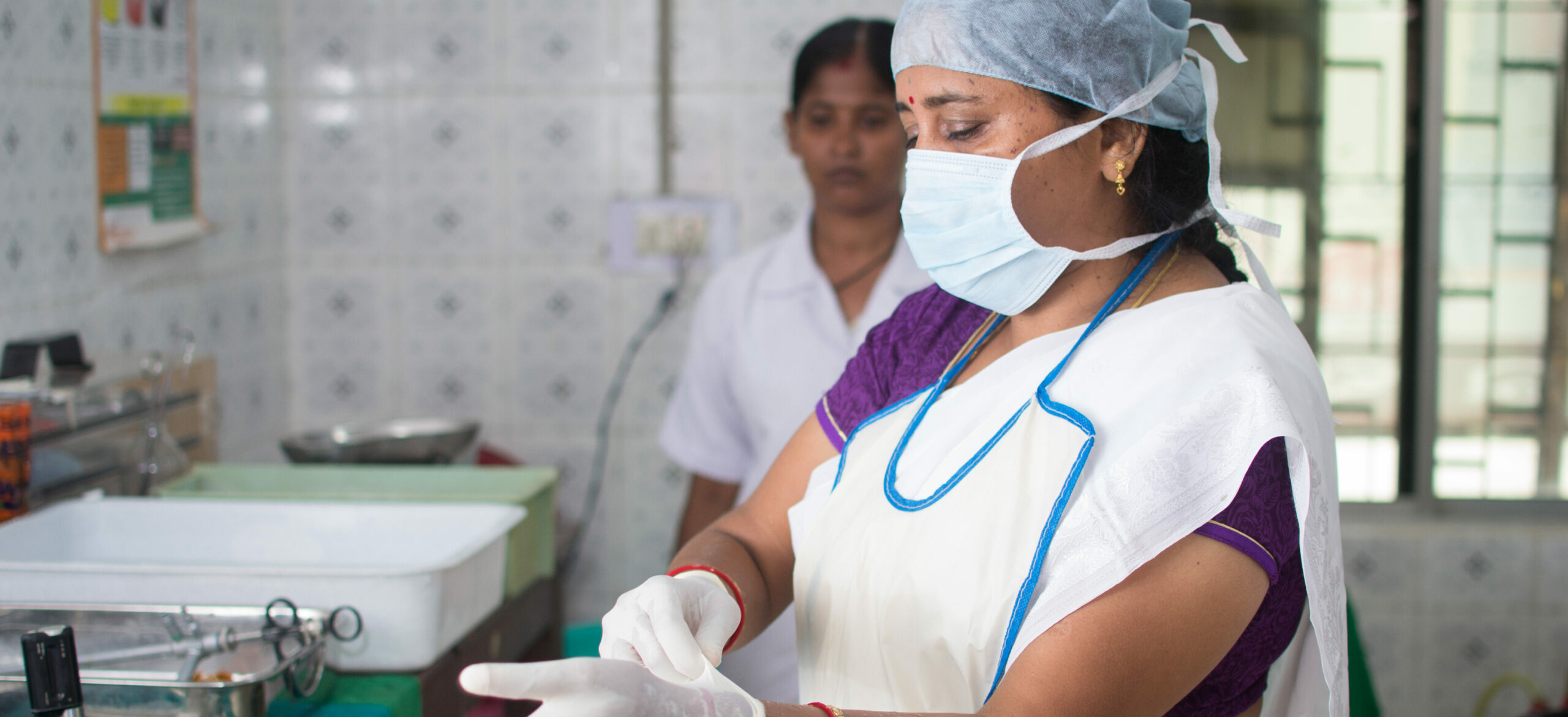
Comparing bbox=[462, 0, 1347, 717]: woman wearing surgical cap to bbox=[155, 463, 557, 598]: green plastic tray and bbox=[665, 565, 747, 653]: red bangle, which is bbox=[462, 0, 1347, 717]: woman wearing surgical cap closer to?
bbox=[665, 565, 747, 653]: red bangle

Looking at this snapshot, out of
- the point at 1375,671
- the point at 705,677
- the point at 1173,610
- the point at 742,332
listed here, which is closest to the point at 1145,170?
the point at 1173,610

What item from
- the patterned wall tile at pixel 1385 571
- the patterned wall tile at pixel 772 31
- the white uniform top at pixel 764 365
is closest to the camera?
the white uniform top at pixel 764 365

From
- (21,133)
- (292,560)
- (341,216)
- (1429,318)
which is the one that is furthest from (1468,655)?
(21,133)

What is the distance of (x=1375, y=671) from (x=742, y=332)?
173 cm

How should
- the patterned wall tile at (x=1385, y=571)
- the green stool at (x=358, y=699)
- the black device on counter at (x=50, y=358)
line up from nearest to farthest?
the green stool at (x=358, y=699)
the black device on counter at (x=50, y=358)
the patterned wall tile at (x=1385, y=571)

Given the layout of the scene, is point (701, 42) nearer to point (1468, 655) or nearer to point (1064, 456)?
point (1064, 456)

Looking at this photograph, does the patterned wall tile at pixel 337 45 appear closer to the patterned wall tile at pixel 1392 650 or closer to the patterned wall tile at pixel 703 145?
the patterned wall tile at pixel 703 145

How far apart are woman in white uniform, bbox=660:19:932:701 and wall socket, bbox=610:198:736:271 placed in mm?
494

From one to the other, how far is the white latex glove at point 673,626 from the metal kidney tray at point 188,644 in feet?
1.31

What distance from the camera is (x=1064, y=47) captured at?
1.00m

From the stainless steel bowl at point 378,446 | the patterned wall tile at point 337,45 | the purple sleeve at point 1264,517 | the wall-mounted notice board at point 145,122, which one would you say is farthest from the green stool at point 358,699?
the patterned wall tile at point 337,45

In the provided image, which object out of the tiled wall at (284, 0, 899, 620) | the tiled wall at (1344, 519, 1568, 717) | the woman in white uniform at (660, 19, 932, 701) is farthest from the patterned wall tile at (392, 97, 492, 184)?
the tiled wall at (1344, 519, 1568, 717)

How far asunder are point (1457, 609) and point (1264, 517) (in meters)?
2.09

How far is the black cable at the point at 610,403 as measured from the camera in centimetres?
257
